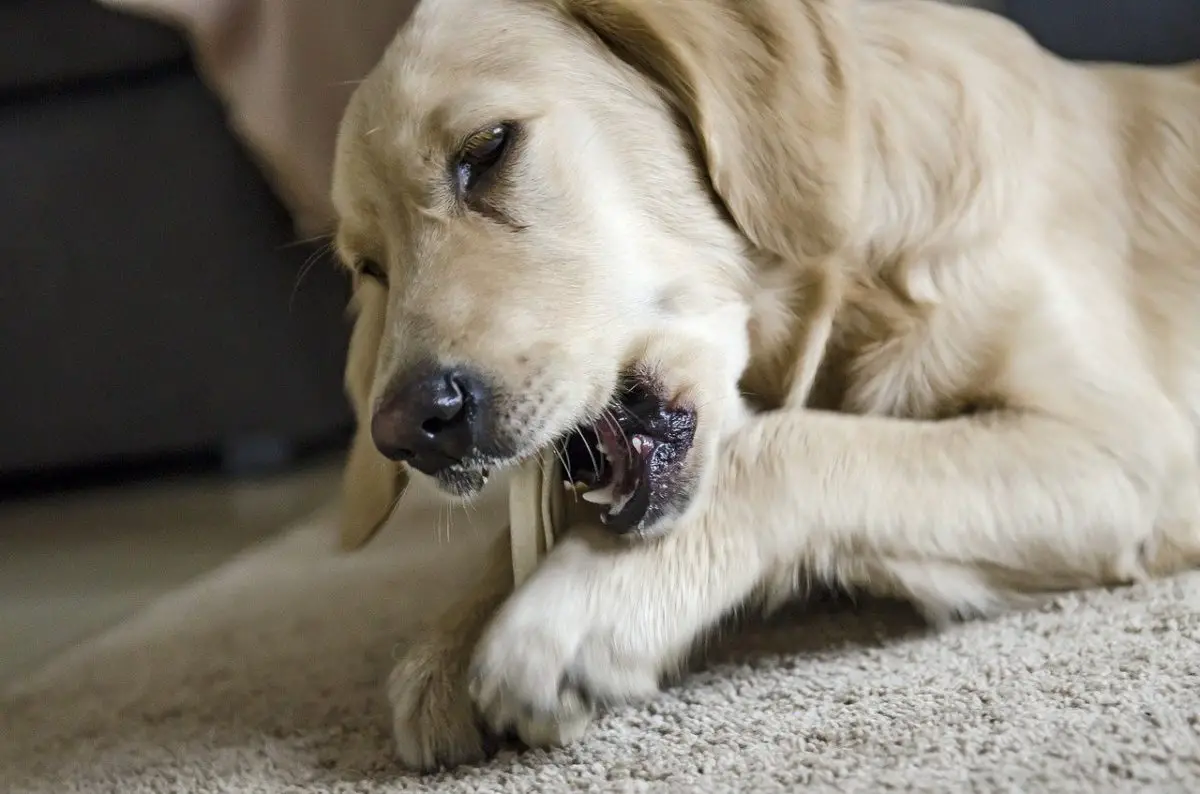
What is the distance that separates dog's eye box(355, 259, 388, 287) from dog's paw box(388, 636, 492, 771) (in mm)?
467

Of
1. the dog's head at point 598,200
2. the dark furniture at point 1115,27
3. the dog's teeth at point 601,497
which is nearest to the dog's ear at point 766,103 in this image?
the dog's head at point 598,200

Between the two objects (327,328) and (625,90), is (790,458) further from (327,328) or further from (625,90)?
(327,328)

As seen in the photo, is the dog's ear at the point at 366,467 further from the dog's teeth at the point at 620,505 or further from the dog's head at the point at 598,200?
the dog's teeth at the point at 620,505

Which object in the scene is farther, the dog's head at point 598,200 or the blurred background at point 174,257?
the blurred background at point 174,257

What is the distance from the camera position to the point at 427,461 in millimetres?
956

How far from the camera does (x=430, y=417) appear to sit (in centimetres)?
93

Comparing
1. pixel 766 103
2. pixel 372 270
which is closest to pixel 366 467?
pixel 372 270

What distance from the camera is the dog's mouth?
1.00 meters

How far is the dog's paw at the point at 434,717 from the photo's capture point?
93cm

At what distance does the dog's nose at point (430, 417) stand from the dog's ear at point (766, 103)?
38 centimetres

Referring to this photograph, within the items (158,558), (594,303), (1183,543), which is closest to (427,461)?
(594,303)

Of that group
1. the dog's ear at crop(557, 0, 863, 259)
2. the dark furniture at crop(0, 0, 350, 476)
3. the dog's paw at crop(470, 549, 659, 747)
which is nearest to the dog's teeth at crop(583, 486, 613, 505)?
the dog's paw at crop(470, 549, 659, 747)

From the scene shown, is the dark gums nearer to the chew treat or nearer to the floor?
the chew treat

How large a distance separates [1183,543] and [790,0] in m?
0.69
